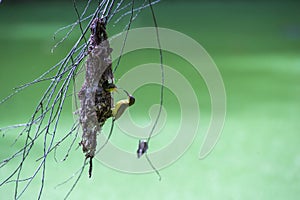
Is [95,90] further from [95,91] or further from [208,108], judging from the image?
[208,108]

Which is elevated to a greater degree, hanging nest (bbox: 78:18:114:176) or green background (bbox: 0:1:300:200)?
green background (bbox: 0:1:300:200)

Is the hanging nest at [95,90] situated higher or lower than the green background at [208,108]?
lower

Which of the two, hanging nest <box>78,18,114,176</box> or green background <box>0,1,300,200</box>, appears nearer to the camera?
hanging nest <box>78,18,114,176</box>

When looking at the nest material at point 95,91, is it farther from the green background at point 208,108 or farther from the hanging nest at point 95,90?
the green background at point 208,108

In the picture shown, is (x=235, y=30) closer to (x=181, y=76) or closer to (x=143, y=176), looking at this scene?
(x=181, y=76)

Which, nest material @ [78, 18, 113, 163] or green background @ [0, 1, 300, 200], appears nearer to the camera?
nest material @ [78, 18, 113, 163]

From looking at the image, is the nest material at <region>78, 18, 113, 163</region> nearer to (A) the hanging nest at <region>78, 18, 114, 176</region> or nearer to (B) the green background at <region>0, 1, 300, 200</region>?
(A) the hanging nest at <region>78, 18, 114, 176</region>

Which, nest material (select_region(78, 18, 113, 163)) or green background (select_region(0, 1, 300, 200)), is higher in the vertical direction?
green background (select_region(0, 1, 300, 200))

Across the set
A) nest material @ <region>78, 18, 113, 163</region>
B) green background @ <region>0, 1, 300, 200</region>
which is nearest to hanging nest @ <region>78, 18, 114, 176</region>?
nest material @ <region>78, 18, 113, 163</region>

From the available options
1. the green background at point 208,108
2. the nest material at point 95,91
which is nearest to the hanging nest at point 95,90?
the nest material at point 95,91
